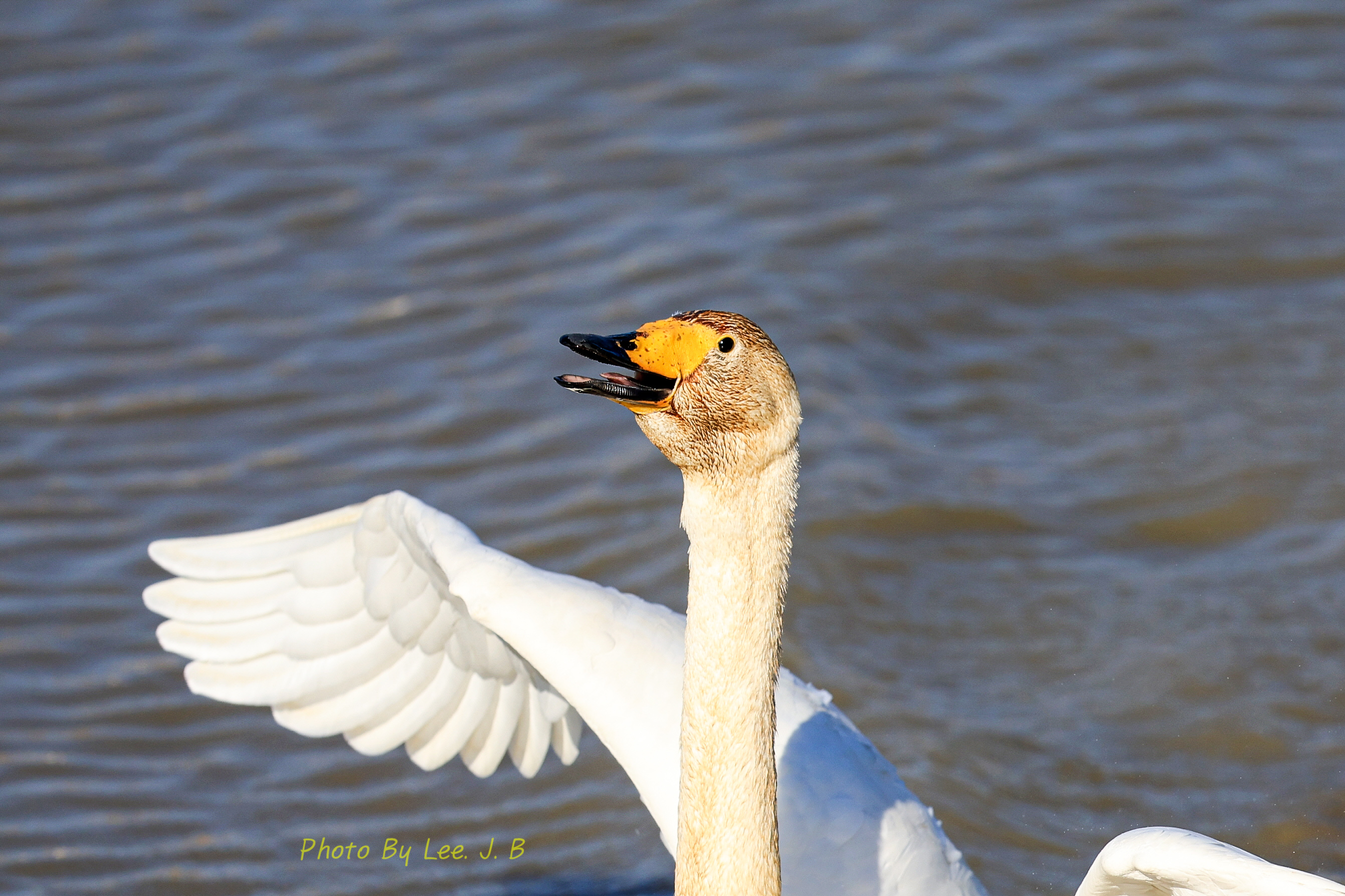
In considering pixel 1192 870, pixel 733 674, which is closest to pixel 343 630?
pixel 733 674

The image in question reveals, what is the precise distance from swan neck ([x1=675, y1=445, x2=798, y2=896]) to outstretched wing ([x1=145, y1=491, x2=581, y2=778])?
53.9 inches

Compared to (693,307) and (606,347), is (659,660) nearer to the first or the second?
(606,347)

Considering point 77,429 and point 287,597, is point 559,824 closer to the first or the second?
point 287,597

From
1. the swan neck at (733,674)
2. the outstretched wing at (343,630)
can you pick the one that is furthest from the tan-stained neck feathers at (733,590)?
the outstretched wing at (343,630)

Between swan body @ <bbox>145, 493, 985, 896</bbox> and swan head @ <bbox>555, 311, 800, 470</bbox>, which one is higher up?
swan head @ <bbox>555, 311, 800, 470</bbox>

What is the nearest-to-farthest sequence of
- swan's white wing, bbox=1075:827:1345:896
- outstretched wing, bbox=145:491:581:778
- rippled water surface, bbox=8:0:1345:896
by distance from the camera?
swan's white wing, bbox=1075:827:1345:896
outstretched wing, bbox=145:491:581:778
rippled water surface, bbox=8:0:1345:896

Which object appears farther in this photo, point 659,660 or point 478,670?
point 478,670

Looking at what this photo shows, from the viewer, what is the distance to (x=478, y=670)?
505 cm

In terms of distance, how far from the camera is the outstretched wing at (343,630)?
473 centimetres

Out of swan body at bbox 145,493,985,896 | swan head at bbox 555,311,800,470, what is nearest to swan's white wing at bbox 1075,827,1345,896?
swan body at bbox 145,493,985,896

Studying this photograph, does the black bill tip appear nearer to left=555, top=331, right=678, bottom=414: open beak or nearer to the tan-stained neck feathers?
left=555, top=331, right=678, bottom=414: open beak

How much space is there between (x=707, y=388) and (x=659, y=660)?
1.49 metres

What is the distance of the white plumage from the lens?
4.09 m

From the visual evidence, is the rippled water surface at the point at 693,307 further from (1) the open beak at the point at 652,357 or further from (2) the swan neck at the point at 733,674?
(1) the open beak at the point at 652,357
